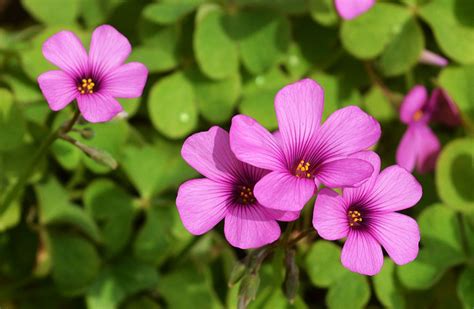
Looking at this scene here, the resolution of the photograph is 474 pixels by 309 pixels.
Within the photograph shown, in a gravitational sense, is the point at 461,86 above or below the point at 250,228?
below

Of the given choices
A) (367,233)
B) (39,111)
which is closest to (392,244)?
(367,233)

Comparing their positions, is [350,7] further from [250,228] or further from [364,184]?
[250,228]

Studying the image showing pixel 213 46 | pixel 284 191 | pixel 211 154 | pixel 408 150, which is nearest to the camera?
pixel 284 191

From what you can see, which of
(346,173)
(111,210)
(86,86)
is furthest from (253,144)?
(111,210)

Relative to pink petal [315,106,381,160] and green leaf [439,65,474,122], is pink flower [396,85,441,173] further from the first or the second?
pink petal [315,106,381,160]

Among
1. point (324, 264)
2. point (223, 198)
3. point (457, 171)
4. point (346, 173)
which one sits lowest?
point (324, 264)

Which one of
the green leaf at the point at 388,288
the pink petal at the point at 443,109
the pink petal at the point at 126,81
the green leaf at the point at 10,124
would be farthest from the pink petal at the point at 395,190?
the green leaf at the point at 10,124

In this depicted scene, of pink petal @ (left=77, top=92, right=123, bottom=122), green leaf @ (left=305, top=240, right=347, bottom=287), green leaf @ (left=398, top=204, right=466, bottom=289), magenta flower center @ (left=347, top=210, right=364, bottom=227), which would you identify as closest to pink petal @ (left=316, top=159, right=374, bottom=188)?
magenta flower center @ (left=347, top=210, right=364, bottom=227)
